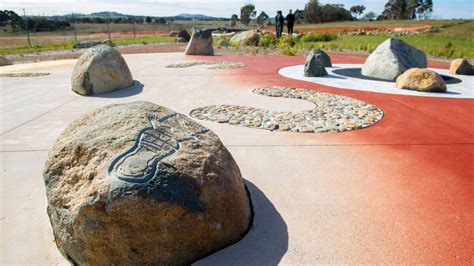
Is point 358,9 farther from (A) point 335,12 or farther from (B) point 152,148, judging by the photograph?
(B) point 152,148

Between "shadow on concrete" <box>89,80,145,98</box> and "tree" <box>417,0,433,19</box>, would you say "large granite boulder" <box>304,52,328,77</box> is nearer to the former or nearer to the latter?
"shadow on concrete" <box>89,80,145,98</box>

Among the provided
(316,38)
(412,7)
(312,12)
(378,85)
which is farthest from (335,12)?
(378,85)

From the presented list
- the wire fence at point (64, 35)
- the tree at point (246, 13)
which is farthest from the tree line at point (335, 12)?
the wire fence at point (64, 35)

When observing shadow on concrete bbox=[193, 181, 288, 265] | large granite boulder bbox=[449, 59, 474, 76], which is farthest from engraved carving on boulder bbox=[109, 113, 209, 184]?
large granite boulder bbox=[449, 59, 474, 76]

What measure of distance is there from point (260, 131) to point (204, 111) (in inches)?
61.7

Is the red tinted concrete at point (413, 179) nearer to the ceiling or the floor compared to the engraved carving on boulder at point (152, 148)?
nearer to the floor

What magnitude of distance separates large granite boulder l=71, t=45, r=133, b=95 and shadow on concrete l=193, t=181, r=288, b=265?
21.2 feet

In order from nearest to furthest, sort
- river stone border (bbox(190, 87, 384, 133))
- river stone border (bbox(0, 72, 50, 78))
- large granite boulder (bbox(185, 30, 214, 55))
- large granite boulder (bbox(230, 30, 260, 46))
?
river stone border (bbox(190, 87, 384, 133)) → river stone border (bbox(0, 72, 50, 78)) → large granite boulder (bbox(185, 30, 214, 55)) → large granite boulder (bbox(230, 30, 260, 46))

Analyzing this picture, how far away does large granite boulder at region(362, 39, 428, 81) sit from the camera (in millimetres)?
10336

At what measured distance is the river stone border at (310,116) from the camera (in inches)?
238

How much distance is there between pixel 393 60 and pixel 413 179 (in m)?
7.17

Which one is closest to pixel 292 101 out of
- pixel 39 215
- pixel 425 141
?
pixel 425 141

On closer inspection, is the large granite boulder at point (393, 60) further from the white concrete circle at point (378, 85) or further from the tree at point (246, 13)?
the tree at point (246, 13)

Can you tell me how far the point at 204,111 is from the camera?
696 centimetres
